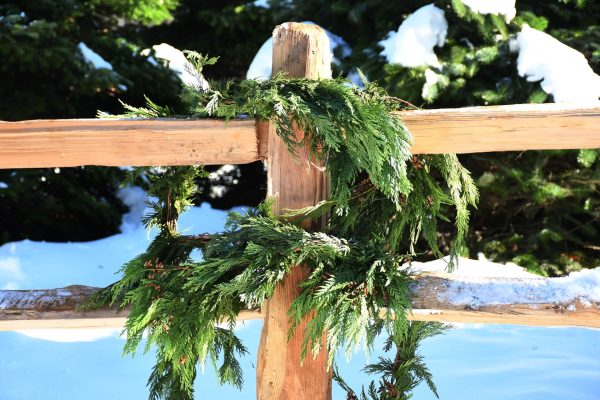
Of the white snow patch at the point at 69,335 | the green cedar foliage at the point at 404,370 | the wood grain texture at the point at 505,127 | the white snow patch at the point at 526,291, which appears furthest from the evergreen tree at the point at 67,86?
the white snow patch at the point at 526,291

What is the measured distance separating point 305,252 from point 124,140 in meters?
0.67

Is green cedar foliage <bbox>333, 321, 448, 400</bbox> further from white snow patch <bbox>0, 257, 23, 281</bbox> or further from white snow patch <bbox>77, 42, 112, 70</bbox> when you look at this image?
white snow patch <bbox>77, 42, 112, 70</bbox>

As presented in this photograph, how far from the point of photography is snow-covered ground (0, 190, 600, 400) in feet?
11.0

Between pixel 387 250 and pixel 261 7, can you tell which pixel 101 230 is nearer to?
pixel 261 7

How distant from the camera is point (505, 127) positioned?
88.2 inches

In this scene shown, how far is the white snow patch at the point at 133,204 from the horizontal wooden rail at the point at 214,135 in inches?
176

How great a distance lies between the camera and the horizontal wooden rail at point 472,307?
2.24 m

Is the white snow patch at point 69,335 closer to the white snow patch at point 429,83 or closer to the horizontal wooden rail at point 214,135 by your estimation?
the horizontal wooden rail at point 214,135

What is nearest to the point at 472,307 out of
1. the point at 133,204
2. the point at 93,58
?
the point at 93,58

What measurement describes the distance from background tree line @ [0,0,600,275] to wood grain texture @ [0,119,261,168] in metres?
2.50

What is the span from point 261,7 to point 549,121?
457 cm

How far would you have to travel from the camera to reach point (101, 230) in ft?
21.5

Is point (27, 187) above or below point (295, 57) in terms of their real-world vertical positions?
below

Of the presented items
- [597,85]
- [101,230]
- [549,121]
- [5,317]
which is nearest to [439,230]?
[597,85]
